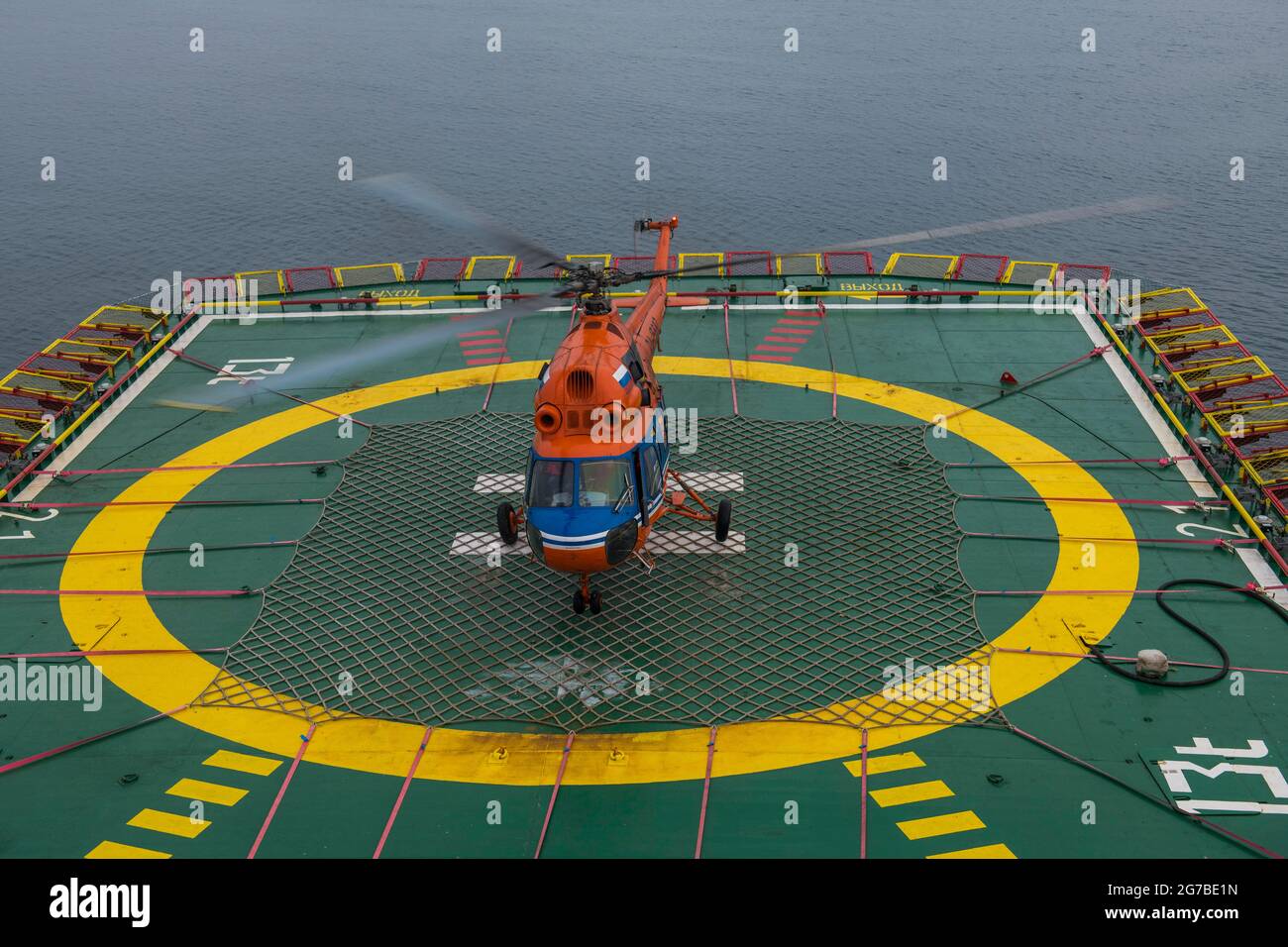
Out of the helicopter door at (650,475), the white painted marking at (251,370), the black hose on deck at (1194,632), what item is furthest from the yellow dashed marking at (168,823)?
the white painted marking at (251,370)

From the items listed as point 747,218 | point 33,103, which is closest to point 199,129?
point 33,103

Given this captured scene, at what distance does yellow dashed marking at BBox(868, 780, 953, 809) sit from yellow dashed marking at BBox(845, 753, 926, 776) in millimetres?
472

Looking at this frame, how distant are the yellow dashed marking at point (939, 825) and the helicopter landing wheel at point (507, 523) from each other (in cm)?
1134

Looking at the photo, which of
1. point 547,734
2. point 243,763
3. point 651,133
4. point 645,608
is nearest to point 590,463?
point 645,608

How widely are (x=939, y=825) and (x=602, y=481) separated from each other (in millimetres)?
9083

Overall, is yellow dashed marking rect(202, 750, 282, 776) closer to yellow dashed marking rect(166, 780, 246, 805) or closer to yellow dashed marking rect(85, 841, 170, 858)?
yellow dashed marking rect(166, 780, 246, 805)

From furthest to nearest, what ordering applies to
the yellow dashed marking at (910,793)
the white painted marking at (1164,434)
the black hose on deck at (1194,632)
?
the white painted marking at (1164,434)
the black hose on deck at (1194,632)
the yellow dashed marking at (910,793)

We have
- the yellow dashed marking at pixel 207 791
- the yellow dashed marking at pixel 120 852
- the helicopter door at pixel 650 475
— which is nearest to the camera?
the yellow dashed marking at pixel 120 852

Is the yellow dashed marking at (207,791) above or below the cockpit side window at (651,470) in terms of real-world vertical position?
below

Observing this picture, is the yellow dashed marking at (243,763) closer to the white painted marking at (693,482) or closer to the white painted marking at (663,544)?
the white painted marking at (663,544)

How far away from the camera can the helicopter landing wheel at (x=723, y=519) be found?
26.8 metres

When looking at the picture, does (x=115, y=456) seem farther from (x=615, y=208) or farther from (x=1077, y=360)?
(x=615, y=208)

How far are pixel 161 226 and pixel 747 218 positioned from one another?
33941 mm

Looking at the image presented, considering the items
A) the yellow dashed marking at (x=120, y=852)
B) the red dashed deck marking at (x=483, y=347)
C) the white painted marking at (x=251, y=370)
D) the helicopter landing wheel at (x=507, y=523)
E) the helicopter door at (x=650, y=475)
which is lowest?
the yellow dashed marking at (x=120, y=852)
